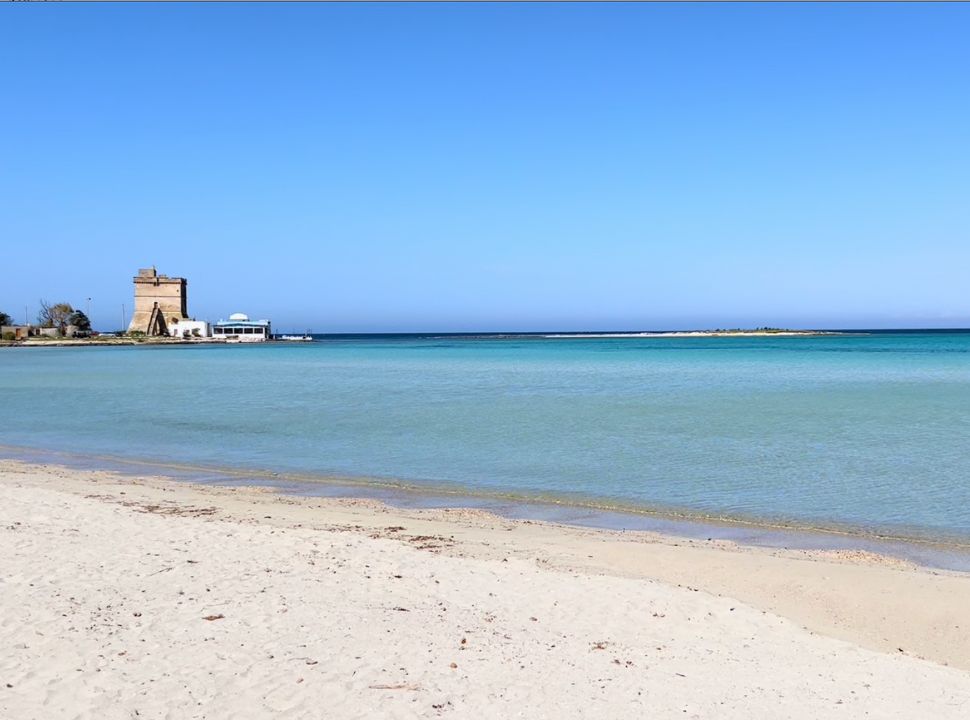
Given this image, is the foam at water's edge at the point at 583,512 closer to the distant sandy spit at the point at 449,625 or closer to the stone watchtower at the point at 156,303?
the distant sandy spit at the point at 449,625

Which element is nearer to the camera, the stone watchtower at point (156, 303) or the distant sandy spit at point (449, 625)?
the distant sandy spit at point (449, 625)

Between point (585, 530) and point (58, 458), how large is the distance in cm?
1072

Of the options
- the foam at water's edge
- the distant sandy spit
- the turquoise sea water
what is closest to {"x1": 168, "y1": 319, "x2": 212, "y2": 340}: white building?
the turquoise sea water

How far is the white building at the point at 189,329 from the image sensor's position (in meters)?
113

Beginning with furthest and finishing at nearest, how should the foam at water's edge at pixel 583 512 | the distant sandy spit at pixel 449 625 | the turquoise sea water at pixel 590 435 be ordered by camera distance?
the turquoise sea water at pixel 590 435, the foam at water's edge at pixel 583 512, the distant sandy spit at pixel 449 625

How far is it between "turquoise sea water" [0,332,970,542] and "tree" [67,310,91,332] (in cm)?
8408

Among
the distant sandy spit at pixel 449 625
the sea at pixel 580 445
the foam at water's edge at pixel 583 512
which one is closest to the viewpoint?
the distant sandy spit at pixel 449 625

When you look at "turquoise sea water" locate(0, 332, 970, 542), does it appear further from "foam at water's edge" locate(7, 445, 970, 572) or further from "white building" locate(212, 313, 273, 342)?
"white building" locate(212, 313, 273, 342)

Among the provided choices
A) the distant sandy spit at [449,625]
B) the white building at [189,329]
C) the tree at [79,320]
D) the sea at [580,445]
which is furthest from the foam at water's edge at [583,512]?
the tree at [79,320]

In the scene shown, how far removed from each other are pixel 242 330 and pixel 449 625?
393 feet

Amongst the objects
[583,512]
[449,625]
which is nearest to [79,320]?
[583,512]

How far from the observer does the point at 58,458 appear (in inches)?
617

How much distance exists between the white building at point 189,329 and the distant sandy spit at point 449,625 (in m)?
109

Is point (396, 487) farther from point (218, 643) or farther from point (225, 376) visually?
point (225, 376)
